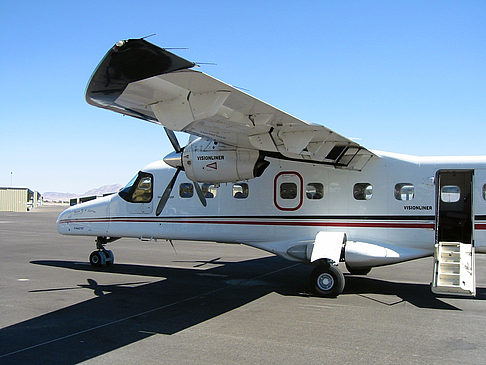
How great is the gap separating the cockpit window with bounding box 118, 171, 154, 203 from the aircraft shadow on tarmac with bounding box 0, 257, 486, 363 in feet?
6.98

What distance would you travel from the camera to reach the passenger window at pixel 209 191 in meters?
11.8

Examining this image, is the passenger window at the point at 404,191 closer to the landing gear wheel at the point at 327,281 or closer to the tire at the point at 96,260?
the landing gear wheel at the point at 327,281

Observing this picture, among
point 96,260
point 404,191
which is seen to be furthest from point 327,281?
point 96,260

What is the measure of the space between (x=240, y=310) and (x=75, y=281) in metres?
4.93

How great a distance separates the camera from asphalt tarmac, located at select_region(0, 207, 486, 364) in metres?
5.88

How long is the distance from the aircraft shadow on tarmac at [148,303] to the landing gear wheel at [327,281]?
50 centimetres

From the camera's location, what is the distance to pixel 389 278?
40.4 feet

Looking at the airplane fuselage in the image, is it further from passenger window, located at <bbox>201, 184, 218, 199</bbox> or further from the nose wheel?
the nose wheel

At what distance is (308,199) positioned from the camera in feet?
35.8

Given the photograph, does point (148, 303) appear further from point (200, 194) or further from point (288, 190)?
point (288, 190)

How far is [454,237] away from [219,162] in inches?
256

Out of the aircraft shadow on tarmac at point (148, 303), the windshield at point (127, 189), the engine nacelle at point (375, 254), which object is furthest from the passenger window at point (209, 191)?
the engine nacelle at point (375, 254)

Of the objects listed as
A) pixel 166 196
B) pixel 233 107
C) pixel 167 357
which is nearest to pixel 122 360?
pixel 167 357

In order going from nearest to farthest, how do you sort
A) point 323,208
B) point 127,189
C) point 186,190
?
point 323,208 < point 186,190 < point 127,189
